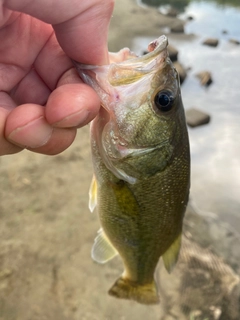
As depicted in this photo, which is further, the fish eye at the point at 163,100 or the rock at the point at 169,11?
the rock at the point at 169,11

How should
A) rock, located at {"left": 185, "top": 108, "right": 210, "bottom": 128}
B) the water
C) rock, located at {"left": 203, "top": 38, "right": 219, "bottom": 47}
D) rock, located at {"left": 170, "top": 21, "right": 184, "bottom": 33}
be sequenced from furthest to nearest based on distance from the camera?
rock, located at {"left": 170, "top": 21, "right": 184, "bottom": 33} < rock, located at {"left": 203, "top": 38, "right": 219, "bottom": 47} < rock, located at {"left": 185, "top": 108, "right": 210, "bottom": 128} < the water

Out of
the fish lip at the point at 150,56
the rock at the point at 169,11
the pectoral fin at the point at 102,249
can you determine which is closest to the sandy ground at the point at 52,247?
the pectoral fin at the point at 102,249

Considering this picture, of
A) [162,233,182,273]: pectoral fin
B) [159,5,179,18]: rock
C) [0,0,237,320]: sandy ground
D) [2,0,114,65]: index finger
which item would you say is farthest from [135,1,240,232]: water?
[2,0,114,65]: index finger

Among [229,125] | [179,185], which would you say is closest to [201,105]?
[229,125]

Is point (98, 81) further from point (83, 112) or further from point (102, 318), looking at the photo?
point (102, 318)

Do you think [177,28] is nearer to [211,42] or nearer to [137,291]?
[211,42]

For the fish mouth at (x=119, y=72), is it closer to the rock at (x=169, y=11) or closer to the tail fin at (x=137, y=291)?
the tail fin at (x=137, y=291)

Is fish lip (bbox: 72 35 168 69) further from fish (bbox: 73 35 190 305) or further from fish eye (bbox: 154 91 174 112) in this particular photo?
fish eye (bbox: 154 91 174 112)
